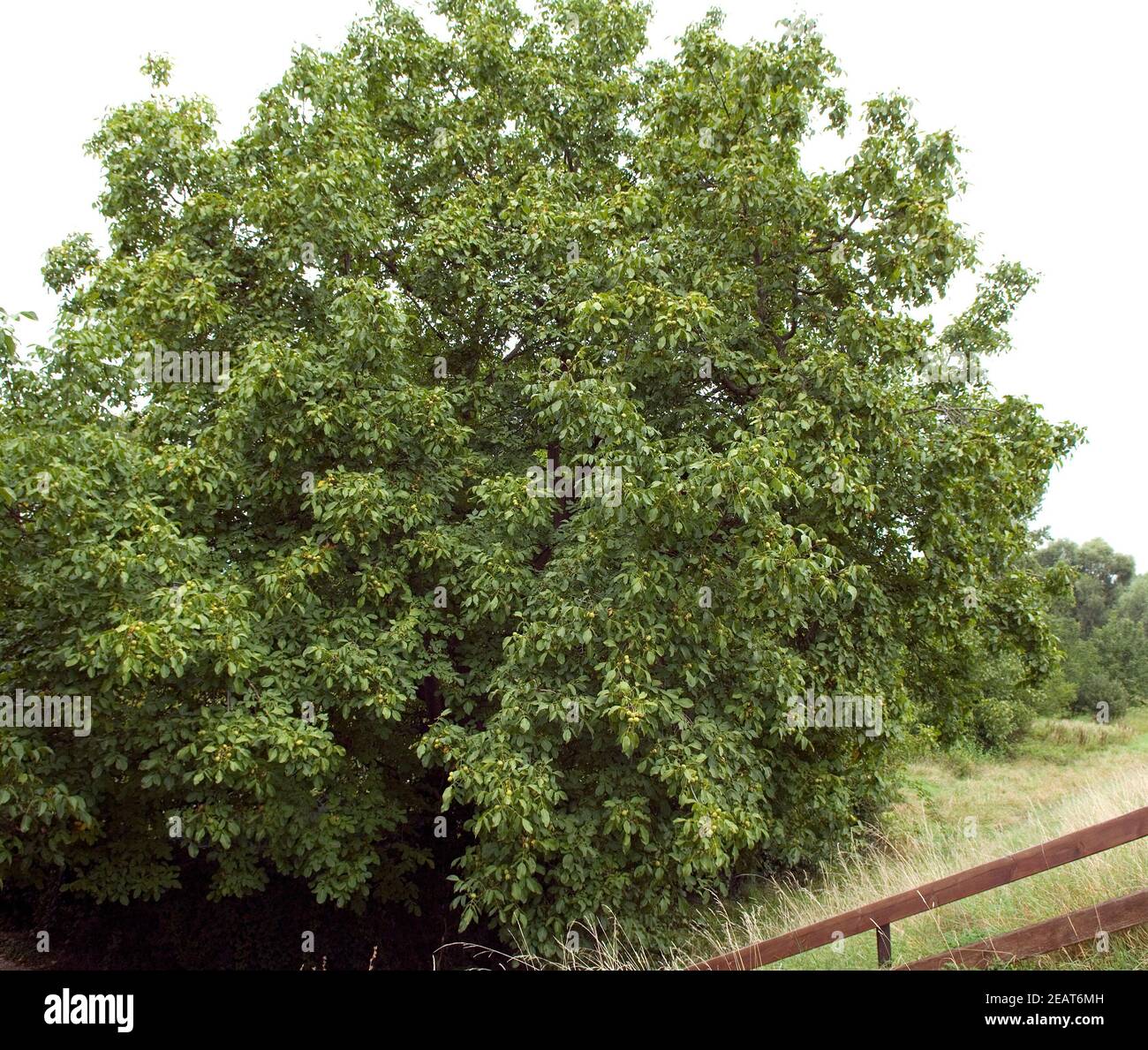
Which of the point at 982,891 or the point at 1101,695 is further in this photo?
the point at 1101,695

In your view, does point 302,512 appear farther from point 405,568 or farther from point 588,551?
point 588,551

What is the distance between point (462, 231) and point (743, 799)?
23.3 feet

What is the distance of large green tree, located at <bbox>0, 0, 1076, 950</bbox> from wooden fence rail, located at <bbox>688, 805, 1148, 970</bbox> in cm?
212

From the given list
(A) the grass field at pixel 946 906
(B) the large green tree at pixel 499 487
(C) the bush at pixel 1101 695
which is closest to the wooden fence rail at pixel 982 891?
(A) the grass field at pixel 946 906

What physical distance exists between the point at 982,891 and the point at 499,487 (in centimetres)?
558

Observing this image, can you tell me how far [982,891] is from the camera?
484cm

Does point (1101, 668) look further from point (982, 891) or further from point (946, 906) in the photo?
point (982, 891)

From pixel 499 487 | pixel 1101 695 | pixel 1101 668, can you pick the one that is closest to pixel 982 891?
pixel 499 487

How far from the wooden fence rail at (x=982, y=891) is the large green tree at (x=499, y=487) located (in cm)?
212

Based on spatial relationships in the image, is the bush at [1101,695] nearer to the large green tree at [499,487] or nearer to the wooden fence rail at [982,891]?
the large green tree at [499,487]

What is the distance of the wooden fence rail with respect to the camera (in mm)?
4156

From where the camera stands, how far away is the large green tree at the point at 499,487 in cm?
808

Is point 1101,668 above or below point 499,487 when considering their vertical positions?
below
